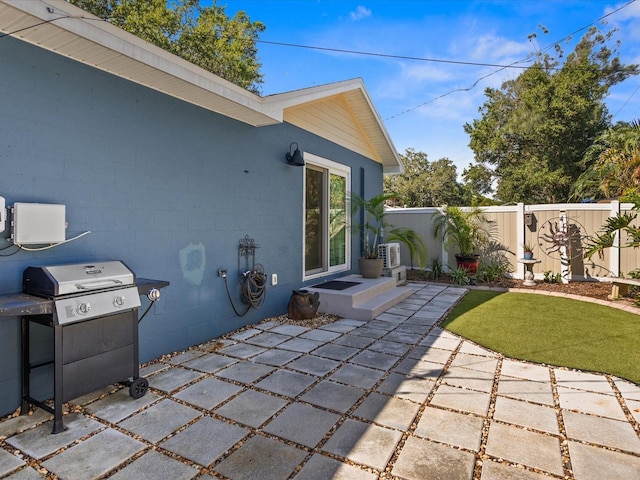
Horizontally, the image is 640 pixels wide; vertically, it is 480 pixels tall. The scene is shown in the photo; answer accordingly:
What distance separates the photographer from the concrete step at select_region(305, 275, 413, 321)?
5.12 m

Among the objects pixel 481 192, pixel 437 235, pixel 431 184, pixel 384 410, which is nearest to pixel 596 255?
pixel 437 235

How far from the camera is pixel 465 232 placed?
829cm

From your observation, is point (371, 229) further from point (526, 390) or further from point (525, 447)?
point (525, 447)

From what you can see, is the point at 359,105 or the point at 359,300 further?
the point at 359,105

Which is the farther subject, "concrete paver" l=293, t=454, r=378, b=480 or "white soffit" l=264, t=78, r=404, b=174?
"white soffit" l=264, t=78, r=404, b=174

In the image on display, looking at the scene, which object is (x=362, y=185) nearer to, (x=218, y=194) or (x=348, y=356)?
(x=218, y=194)

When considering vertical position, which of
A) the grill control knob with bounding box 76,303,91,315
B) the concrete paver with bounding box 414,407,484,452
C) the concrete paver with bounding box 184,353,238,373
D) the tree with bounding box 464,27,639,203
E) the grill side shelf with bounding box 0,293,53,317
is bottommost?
the concrete paver with bounding box 414,407,484,452

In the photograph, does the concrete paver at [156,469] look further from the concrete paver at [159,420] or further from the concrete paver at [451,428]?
the concrete paver at [451,428]

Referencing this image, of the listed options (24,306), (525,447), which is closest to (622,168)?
(525,447)

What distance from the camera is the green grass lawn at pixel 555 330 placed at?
353 centimetres

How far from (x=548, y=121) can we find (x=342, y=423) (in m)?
16.2

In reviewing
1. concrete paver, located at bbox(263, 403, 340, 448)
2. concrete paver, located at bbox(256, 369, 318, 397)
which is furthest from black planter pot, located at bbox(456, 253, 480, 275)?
concrete paver, located at bbox(263, 403, 340, 448)

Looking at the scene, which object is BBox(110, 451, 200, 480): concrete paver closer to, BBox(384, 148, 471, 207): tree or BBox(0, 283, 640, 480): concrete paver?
BBox(0, 283, 640, 480): concrete paver

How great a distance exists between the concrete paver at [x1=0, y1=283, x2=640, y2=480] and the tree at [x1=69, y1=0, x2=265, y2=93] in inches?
534
